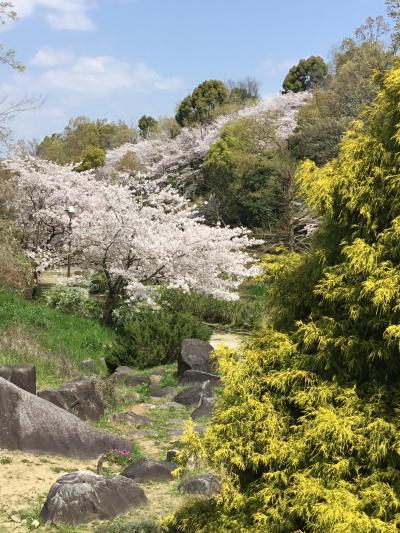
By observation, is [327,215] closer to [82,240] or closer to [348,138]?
[348,138]

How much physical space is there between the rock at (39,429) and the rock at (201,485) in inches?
66.7

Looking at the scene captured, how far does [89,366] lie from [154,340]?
1.88m

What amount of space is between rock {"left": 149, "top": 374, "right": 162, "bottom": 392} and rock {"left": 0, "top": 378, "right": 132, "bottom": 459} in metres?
4.56

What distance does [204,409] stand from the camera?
33.1 ft

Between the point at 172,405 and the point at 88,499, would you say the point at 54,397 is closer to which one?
the point at 172,405

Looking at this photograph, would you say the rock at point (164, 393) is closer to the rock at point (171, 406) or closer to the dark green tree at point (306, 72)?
the rock at point (171, 406)

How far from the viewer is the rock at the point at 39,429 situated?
743 cm

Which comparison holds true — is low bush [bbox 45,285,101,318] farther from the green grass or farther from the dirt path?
the dirt path

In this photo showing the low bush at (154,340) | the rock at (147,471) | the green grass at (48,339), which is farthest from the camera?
the low bush at (154,340)

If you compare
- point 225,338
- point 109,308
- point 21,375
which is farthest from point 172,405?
point 109,308

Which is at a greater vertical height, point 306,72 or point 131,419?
point 306,72

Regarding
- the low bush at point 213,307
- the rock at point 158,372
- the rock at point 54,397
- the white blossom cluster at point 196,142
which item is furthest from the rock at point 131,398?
the white blossom cluster at point 196,142

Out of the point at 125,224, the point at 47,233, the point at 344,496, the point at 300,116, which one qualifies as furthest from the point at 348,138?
the point at 300,116

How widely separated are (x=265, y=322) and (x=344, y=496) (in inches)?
61.0
